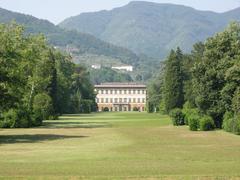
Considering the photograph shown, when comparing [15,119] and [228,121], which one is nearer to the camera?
[228,121]

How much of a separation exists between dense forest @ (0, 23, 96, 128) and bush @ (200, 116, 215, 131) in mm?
16548

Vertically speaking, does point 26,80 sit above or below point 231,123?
above

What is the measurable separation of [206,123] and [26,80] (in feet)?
59.7

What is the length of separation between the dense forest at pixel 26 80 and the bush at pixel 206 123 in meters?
16.5

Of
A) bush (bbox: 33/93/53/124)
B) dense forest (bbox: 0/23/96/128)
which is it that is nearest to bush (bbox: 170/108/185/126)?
dense forest (bbox: 0/23/96/128)

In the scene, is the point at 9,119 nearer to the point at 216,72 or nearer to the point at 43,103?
the point at 43,103

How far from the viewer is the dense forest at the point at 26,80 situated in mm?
46594

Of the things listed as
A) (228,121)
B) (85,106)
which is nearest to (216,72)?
(228,121)

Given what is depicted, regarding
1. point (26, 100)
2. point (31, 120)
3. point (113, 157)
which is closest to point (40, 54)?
point (26, 100)

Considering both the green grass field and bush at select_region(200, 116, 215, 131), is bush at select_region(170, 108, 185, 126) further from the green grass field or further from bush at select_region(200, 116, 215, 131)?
the green grass field

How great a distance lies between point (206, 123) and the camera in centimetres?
5503

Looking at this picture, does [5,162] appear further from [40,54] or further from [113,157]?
[40,54]

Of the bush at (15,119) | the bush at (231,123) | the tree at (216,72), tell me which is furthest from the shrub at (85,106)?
the bush at (231,123)

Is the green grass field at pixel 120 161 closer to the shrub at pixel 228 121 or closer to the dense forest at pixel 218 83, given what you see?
the shrub at pixel 228 121
